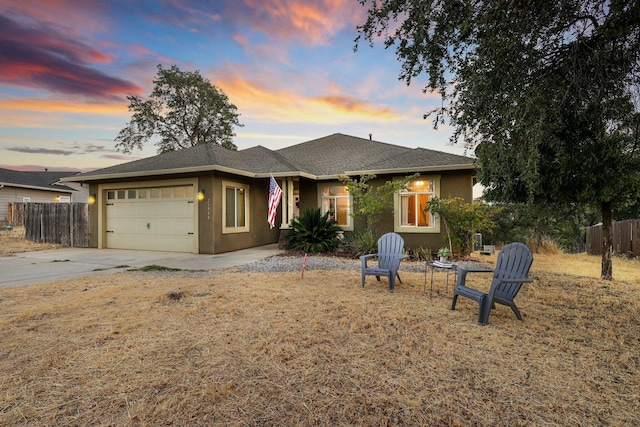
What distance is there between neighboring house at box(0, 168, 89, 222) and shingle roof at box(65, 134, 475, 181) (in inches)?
436

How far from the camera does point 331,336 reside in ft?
10.5

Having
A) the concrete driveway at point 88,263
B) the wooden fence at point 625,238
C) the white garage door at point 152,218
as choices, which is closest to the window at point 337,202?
the concrete driveway at point 88,263

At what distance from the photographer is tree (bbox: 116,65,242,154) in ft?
75.8

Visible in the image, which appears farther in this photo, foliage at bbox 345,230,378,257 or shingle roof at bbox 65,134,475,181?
shingle roof at bbox 65,134,475,181

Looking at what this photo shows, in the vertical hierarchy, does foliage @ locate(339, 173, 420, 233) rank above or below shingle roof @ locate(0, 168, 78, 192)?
below

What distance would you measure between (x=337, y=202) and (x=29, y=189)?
2302 cm

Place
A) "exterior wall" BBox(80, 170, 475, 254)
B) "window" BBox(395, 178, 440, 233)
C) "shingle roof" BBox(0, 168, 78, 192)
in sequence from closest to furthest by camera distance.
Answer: "exterior wall" BBox(80, 170, 475, 254)
"window" BBox(395, 178, 440, 233)
"shingle roof" BBox(0, 168, 78, 192)

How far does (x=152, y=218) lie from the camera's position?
422 inches

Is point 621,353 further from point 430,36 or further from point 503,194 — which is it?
point 503,194

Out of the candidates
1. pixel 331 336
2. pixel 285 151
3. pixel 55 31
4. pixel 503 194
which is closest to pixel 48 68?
pixel 55 31

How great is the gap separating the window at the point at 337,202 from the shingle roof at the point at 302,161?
63cm

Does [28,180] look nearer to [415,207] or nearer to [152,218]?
[152,218]

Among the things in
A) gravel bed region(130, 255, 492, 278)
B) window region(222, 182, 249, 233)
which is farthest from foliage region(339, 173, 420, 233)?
window region(222, 182, 249, 233)

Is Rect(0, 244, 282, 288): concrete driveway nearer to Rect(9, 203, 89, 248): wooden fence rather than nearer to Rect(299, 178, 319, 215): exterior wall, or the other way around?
Rect(9, 203, 89, 248): wooden fence
